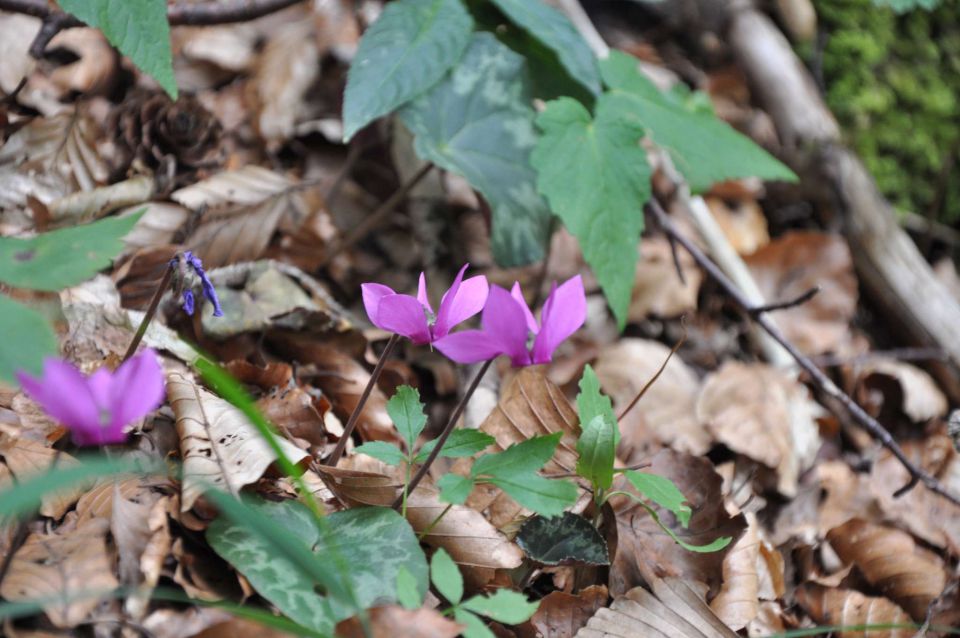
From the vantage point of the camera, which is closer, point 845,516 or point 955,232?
point 845,516

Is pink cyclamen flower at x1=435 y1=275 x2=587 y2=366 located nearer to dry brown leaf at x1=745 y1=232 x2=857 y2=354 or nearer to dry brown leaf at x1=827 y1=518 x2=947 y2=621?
dry brown leaf at x1=827 y1=518 x2=947 y2=621

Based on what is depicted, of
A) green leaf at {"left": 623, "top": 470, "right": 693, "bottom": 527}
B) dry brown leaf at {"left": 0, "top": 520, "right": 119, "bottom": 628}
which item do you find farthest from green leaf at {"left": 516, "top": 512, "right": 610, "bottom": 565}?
dry brown leaf at {"left": 0, "top": 520, "right": 119, "bottom": 628}

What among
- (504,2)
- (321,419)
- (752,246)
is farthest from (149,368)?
(752,246)

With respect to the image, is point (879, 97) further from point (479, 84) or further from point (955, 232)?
point (479, 84)

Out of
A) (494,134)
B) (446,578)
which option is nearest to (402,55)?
(494,134)

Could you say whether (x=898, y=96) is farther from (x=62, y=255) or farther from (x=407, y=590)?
(x=62, y=255)

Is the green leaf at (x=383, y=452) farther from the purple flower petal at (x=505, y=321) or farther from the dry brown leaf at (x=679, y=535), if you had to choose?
the dry brown leaf at (x=679, y=535)

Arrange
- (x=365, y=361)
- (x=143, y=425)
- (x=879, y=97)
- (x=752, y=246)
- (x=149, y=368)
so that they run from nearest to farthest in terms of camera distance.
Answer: (x=149, y=368), (x=143, y=425), (x=365, y=361), (x=752, y=246), (x=879, y=97)
